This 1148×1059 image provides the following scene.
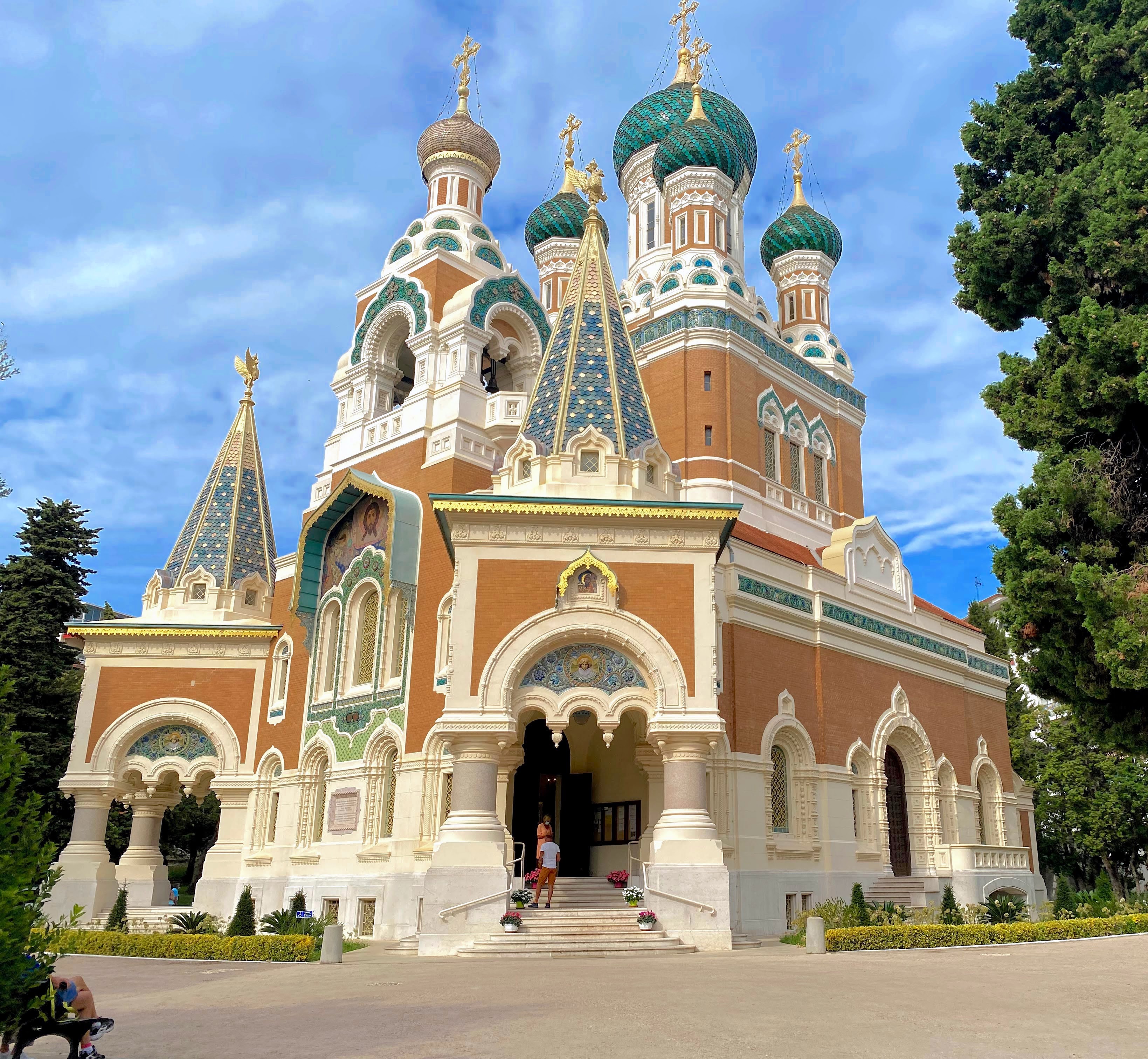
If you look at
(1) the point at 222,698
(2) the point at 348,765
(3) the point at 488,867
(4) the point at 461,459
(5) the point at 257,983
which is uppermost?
(4) the point at 461,459

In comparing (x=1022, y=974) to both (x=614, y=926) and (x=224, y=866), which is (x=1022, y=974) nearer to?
(x=614, y=926)

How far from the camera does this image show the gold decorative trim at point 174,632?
1983cm

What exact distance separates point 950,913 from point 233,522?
1551 centimetres

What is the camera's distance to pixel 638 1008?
6953 mm

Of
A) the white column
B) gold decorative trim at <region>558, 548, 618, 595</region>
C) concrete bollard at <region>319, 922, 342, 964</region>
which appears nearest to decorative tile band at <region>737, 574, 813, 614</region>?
gold decorative trim at <region>558, 548, 618, 595</region>

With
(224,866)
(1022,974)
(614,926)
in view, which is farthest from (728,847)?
(224,866)

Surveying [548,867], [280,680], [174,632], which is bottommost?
[548,867]

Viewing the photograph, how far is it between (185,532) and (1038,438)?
17.3 metres

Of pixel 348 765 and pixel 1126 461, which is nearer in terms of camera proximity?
pixel 1126 461

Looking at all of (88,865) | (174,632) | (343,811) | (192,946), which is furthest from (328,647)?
(192,946)

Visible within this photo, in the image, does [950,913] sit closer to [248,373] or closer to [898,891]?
[898,891]

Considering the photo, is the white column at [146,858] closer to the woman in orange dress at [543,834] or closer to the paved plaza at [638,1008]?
the paved plaza at [638,1008]

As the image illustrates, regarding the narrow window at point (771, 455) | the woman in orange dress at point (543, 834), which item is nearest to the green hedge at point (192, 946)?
the woman in orange dress at point (543, 834)

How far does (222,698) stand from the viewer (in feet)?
64.9
